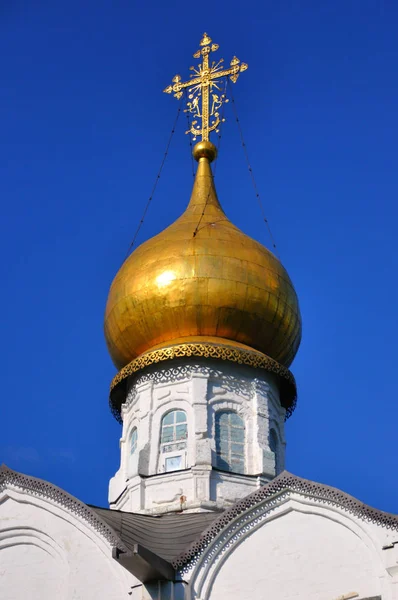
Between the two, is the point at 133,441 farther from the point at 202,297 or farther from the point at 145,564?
the point at 145,564

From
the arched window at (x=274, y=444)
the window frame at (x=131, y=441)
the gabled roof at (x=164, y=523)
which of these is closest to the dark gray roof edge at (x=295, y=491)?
the gabled roof at (x=164, y=523)

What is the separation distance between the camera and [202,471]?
46.8 ft

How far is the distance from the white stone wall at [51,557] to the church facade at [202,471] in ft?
0.05

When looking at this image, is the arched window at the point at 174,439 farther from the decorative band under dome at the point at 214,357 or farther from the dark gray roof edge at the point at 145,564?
the dark gray roof edge at the point at 145,564

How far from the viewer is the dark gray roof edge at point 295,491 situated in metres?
11.7

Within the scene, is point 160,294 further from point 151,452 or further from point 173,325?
point 151,452

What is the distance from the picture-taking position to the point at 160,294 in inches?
603

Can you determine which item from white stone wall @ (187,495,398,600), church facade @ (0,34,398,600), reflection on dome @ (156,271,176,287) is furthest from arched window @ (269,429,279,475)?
white stone wall @ (187,495,398,600)

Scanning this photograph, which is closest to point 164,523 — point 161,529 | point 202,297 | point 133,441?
point 161,529

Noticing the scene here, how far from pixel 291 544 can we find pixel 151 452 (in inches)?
127

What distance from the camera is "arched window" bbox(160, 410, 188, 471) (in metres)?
14.6

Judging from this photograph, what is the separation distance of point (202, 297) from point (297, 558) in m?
4.31

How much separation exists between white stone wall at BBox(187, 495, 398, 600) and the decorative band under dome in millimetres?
3043

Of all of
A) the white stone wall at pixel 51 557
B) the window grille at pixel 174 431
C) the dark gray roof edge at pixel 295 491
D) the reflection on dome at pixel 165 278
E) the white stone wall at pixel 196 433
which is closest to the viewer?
the dark gray roof edge at pixel 295 491
